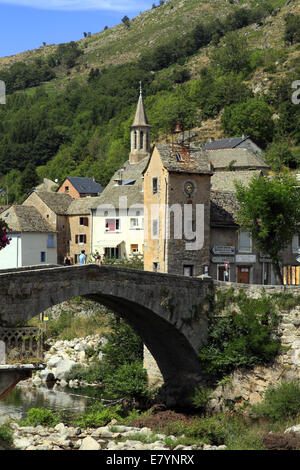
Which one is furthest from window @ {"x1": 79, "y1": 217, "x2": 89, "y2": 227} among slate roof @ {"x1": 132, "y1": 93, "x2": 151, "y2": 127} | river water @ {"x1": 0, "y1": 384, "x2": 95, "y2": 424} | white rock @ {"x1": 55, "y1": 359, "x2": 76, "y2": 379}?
slate roof @ {"x1": 132, "y1": 93, "x2": 151, "y2": 127}

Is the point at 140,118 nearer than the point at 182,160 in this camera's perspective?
No

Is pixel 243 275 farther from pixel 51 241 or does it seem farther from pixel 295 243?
pixel 51 241

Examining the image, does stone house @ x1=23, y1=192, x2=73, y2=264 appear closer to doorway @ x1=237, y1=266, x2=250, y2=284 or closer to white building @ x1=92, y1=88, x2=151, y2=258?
white building @ x1=92, y1=88, x2=151, y2=258

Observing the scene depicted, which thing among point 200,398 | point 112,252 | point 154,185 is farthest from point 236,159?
point 200,398

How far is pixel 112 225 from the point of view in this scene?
192ft

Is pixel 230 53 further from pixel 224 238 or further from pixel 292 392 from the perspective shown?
pixel 292 392

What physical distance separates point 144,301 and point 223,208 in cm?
1362

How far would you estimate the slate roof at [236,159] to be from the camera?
80500 mm

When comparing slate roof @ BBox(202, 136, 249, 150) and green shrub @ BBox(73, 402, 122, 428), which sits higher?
slate roof @ BBox(202, 136, 249, 150)

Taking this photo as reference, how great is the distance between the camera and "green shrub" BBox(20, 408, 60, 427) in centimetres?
2951

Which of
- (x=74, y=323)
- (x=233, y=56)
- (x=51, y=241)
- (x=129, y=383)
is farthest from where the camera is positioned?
(x=233, y=56)

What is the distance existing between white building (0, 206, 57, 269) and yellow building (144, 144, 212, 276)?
1986cm

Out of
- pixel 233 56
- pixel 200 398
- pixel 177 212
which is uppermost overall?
pixel 233 56

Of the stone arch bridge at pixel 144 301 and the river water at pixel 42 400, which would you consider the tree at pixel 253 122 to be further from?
the stone arch bridge at pixel 144 301
